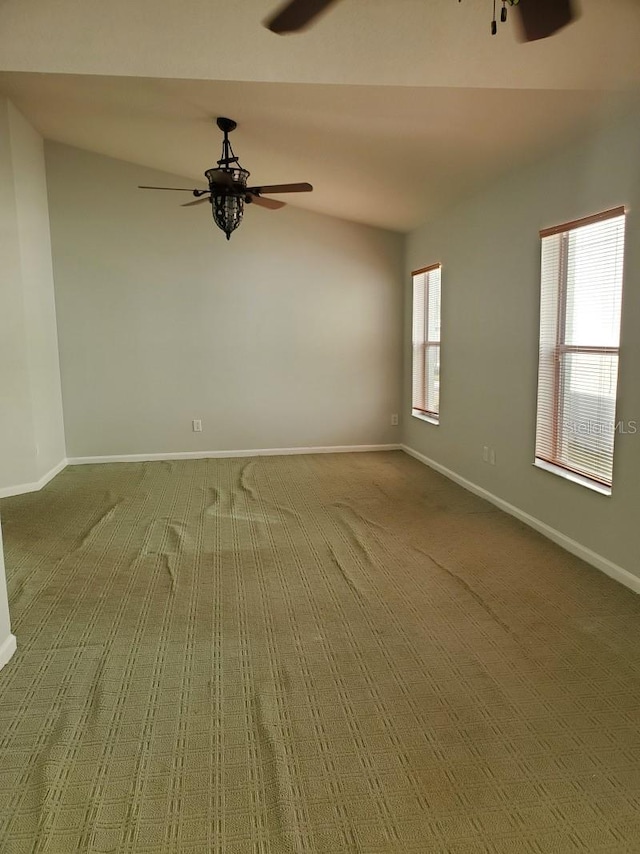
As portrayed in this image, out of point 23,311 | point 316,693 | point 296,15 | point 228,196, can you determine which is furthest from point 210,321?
point 316,693

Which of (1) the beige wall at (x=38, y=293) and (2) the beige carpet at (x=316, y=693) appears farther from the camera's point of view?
(1) the beige wall at (x=38, y=293)

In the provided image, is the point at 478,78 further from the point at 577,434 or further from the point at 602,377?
the point at 577,434

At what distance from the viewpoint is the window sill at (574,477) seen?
10.6ft

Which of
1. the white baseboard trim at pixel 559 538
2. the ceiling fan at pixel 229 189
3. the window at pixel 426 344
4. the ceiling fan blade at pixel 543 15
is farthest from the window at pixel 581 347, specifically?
the window at pixel 426 344

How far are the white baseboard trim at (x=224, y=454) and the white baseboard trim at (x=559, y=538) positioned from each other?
1.40 meters

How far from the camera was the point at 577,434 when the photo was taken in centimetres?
352

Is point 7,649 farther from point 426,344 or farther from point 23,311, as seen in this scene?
point 426,344

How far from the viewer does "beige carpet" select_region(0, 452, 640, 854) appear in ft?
5.20

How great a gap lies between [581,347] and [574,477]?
2.55ft

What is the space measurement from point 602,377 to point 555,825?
237 centimetres

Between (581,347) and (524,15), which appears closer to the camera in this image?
(524,15)

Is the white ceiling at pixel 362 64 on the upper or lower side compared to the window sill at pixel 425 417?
upper

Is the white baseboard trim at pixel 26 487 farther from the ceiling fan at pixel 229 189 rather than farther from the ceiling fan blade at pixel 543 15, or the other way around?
the ceiling fan blade at pixel 543 15

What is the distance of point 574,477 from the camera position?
3488 mm
